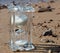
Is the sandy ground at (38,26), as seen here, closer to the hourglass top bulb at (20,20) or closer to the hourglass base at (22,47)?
the hourglass base at (22,47)

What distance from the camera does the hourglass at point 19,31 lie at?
14.9 ft

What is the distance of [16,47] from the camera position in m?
Answer: 4.82

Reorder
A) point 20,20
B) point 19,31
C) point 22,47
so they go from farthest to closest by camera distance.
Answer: point 19,31 < point 22,47 < point 20,20

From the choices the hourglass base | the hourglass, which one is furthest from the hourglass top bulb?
the hourglass base

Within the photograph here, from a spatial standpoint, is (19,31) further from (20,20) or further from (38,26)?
(20,20)

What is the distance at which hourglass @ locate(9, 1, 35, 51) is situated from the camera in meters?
4.55

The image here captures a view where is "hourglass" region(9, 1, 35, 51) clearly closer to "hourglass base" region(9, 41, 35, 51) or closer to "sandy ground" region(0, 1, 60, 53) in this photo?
"hourglass base" region(9, 41, 35, 51)

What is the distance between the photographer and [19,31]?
17.8 ft

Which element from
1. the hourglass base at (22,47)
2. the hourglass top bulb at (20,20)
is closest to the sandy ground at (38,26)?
the hourglass base at (22,47)

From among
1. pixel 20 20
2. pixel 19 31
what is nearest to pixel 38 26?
pixel 19 31

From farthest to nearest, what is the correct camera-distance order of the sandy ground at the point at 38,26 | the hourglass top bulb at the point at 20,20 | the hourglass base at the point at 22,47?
1. the sandy ground at the point at 38,26
2. the hourglass base at the point at 22,47
3. the hourglass top bulb at the point at 20,20

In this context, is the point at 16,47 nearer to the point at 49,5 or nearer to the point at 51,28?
the point at 51,28

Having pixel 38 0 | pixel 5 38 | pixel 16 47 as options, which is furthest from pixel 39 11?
pixel 16 47

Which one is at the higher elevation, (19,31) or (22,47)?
(19,31)
